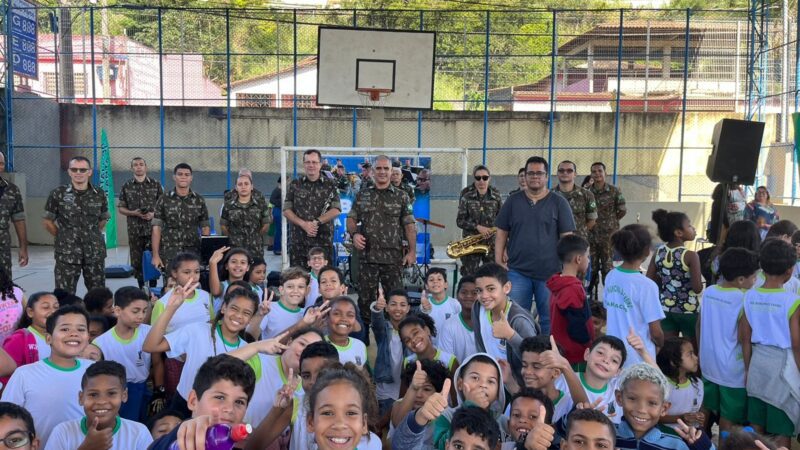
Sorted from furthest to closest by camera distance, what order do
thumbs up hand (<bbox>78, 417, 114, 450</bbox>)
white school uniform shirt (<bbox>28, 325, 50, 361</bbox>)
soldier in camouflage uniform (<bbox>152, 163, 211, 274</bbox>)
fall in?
soldier in camouflage uniform (<bbox>152, 163, 211, 274</bbox>), white school uniform shirt (<bbox>28, 325, 50, 361</bbox>), thumbs up hand (<bbox>78, 417, 114, 450</bbox>)

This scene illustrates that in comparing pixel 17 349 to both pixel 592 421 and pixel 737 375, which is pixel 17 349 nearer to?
pixel 592 421

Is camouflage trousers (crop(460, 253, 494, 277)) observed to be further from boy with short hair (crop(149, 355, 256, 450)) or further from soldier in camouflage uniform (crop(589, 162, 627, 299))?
boy with short hair (crop(149, 355, 256, 450))

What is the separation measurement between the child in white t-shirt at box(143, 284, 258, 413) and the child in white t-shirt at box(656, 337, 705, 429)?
7.76 ft

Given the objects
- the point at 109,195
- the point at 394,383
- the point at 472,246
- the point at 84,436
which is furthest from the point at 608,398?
the point at 109,195

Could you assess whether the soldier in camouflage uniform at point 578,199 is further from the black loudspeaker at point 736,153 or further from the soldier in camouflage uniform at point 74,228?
the soldier in camouflage uniform at point 74,228

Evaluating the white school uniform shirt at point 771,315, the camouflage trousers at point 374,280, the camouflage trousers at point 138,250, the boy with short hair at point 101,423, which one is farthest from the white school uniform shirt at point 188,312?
the camouflage trousers at point 138,250

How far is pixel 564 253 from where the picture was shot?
15.4ft

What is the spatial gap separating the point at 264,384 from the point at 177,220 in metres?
4.06

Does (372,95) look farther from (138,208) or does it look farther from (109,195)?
(109,195)

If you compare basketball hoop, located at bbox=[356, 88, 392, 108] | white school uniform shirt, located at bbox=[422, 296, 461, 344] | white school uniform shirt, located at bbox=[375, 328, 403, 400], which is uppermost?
basketball hoop, located at bbox=[356, 88, 392, 108]

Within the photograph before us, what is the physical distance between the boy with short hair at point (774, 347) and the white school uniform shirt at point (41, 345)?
3950 millimetres

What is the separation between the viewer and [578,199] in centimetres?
859

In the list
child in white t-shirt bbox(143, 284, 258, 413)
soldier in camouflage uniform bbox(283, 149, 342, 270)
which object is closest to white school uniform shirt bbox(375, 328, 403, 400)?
child in white t-shirt bbox(143, 284, 258, 413)

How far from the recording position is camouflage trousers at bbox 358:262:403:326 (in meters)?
7.11
